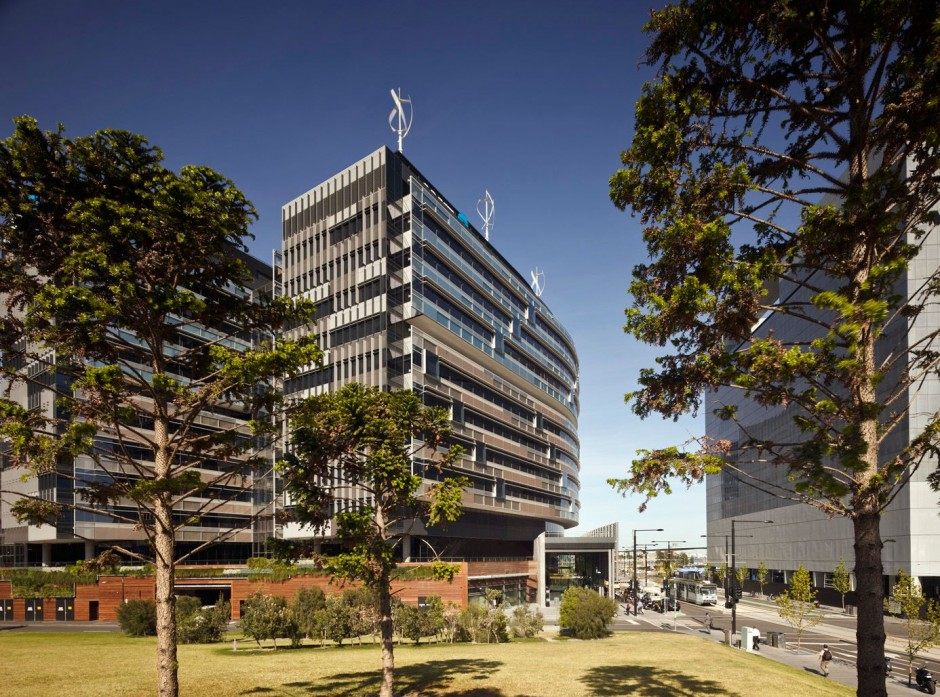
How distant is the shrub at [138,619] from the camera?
4094 cm

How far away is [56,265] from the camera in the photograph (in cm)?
1644

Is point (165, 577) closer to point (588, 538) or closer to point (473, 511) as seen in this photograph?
point (473, 511)

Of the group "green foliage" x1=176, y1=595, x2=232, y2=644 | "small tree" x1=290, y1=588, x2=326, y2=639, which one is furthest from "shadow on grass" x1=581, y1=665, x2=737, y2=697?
"green foliage" x1=176, y1=595, x2=232, y2=644

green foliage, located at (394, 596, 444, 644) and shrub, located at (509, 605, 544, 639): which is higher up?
green foliage, located at (394, 596, 444, 644)

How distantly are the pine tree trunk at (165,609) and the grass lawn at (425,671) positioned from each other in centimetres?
610

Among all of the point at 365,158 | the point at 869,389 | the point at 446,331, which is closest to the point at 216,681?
the point at 869,389

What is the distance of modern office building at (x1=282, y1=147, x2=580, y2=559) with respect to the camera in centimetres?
6178

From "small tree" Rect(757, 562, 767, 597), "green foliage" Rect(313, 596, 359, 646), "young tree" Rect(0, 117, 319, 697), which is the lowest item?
"small tree" Rect(757, 562, 767, 597)

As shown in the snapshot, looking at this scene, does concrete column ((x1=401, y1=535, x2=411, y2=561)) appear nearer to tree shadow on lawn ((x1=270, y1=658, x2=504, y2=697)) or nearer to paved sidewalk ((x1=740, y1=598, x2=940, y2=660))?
tree shadow on lawn ((x1=270, y1=658, x2=504, y2=697))

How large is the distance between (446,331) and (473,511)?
2063 centimetres

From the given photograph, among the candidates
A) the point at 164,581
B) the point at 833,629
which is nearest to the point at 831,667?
the point at 833,629

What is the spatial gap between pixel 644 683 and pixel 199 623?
92.3 ft

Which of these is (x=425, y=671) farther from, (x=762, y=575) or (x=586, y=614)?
(x=762, y=575)

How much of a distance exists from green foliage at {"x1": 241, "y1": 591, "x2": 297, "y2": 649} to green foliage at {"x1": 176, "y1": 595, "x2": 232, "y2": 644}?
4.02 meters
